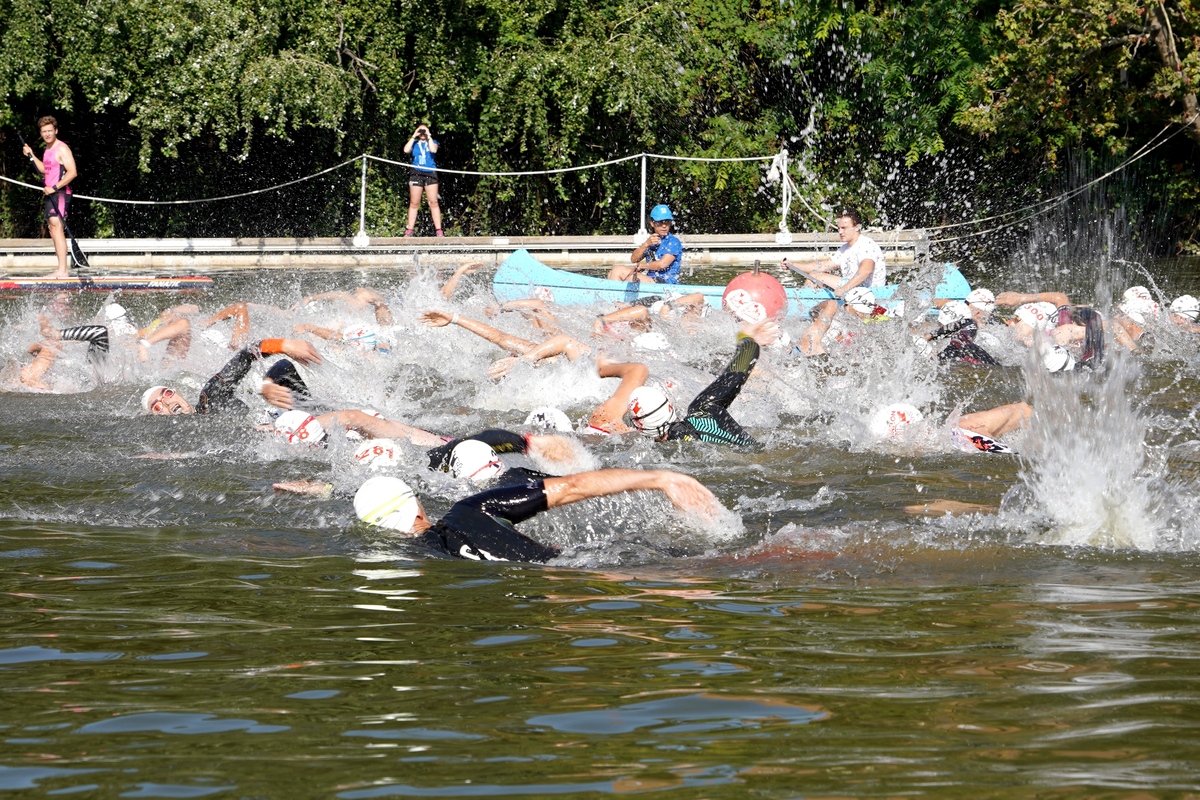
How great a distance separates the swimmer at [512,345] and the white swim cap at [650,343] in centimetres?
58

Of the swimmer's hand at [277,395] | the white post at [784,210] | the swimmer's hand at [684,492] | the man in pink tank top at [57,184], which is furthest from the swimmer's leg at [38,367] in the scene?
the white post at [784,210]

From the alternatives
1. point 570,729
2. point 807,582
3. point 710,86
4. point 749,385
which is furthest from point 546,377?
point 710,86

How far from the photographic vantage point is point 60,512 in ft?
24.6

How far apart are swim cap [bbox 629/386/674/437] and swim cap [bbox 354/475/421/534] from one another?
219cm

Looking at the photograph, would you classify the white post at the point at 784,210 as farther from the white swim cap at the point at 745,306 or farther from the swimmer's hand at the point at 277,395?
the swimmer's hand at the point at 277,395

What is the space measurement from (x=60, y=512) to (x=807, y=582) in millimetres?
4250

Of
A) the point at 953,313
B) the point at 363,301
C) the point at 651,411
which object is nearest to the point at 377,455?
the point at 651,411

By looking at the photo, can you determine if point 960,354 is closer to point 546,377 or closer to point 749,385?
point 749,385

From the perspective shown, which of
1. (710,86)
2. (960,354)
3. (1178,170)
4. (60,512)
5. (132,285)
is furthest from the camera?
(710,86)

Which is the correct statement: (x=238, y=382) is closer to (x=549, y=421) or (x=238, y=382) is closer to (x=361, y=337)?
(x=361, y=337)

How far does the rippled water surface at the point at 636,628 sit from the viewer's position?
3.54 m

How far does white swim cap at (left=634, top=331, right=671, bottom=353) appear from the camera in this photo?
37.8 feet

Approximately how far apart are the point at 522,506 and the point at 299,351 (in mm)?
3960

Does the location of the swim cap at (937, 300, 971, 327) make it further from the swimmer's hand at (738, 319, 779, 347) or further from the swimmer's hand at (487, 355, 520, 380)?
the swimmer's hand at (487, 355, 520, 380)
